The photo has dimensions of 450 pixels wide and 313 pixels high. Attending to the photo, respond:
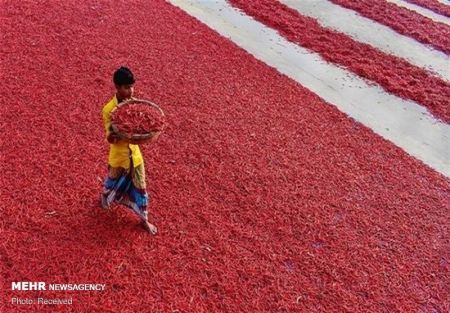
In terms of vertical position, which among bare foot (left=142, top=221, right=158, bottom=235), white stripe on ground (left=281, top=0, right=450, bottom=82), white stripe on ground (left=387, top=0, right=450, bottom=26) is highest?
white stripe on ground (left=387, top=0, right=450, bottom=26)

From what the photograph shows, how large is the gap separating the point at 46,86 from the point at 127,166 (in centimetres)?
257

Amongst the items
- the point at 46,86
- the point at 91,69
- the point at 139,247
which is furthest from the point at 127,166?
the point at 91,69

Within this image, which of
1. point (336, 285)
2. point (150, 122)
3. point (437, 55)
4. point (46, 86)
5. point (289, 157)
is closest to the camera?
point (150, 122)

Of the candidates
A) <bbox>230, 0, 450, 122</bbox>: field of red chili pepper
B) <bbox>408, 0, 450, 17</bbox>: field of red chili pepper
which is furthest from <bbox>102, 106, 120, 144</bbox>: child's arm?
<bbox>408, 0, 450, 17</bbox>: field of red chili pepper

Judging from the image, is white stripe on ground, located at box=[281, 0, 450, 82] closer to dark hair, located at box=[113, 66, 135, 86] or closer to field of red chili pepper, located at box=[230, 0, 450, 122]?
field of red chili pepper, located at box=[230, 0, 450, 122]

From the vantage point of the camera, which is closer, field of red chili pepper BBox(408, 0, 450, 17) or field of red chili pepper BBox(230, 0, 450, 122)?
field of red chili pepper BBox(230, 0, 450, 122)

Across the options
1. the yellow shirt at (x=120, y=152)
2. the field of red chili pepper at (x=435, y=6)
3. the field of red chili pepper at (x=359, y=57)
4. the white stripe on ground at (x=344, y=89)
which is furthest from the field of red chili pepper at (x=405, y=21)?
the yellow shirt at (x=120, y=152)

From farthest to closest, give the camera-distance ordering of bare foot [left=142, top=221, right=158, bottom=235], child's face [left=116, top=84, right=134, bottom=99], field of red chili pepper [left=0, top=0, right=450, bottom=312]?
1. bare foot [left=142, top=221, right=158, bottom=235]
2. field of red chili pepper [left=0, top=0, right=450, bottom=312]
3. child's face [left=116, top=84, right=134, bottom=99]

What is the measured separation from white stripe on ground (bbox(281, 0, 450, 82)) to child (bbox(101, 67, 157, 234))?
5.81 m

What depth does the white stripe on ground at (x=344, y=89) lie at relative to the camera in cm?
553

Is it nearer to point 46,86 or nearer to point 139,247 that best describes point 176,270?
point 139,247

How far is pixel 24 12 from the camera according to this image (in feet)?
22.7

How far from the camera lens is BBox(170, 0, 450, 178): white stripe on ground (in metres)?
5.53

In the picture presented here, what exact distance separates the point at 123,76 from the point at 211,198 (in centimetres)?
154
